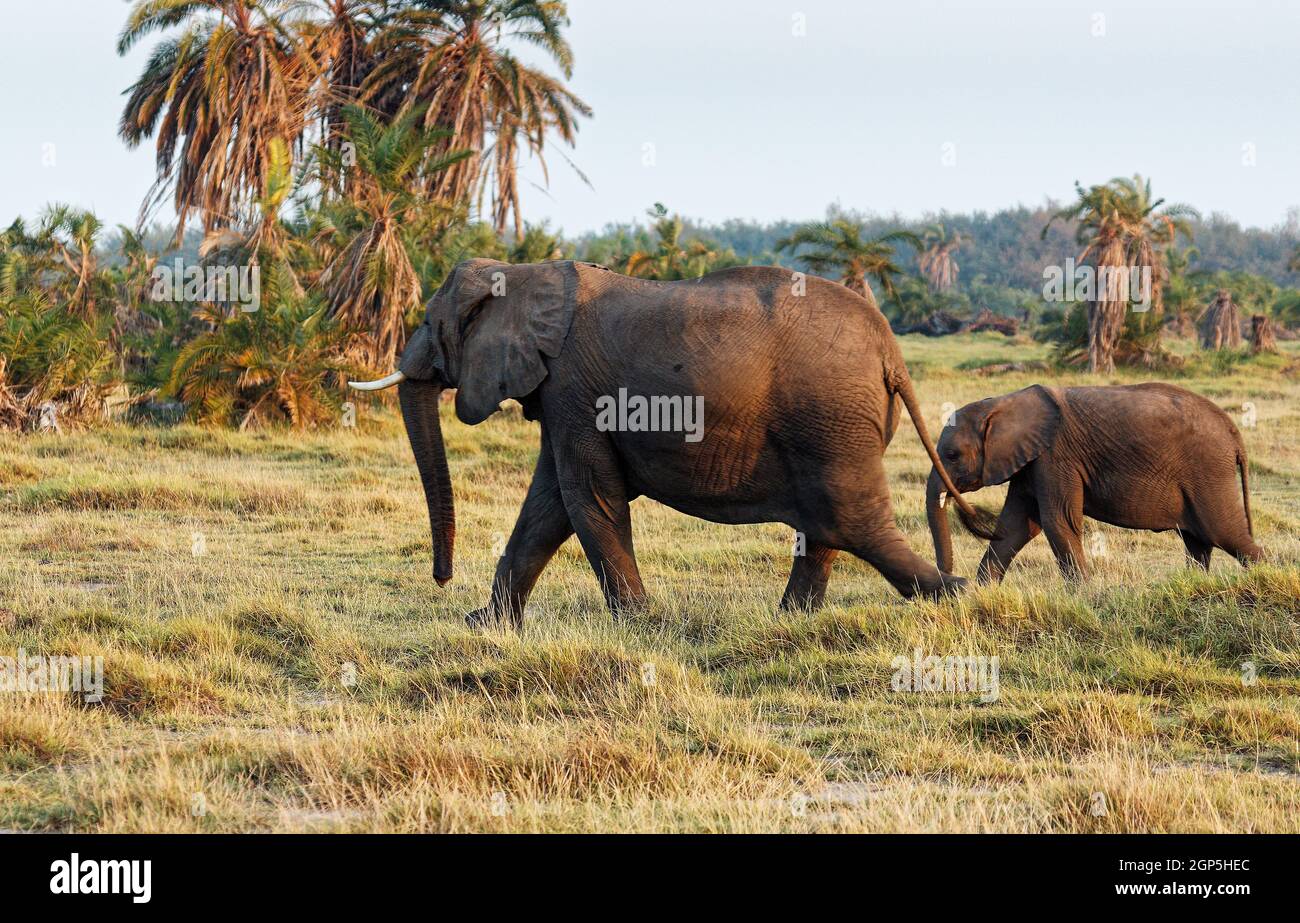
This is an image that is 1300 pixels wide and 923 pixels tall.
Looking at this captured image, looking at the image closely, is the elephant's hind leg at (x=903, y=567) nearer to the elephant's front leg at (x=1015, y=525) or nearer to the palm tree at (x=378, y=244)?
the elephant's front leg at (x=1015, y=525)

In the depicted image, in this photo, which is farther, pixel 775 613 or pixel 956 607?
pixel 775 613

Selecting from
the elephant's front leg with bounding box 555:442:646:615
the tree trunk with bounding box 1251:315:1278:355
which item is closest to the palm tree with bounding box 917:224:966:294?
the tree trunk with bounding box 1251:315:1278:355

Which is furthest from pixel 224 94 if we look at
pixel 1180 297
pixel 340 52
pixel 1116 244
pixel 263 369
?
pixel 1180 297

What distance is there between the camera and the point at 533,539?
8.95 meters

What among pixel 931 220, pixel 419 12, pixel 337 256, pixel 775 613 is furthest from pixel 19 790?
pixel 931 220

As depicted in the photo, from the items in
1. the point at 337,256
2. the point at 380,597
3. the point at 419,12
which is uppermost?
the point at 419,12

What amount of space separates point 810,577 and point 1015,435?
237 cm

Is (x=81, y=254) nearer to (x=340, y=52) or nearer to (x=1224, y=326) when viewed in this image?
(x=340, y=52)

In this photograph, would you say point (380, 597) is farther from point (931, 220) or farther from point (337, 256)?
point (931, 220)

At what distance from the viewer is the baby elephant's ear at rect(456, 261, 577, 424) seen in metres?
8.59

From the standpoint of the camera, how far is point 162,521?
1326cm

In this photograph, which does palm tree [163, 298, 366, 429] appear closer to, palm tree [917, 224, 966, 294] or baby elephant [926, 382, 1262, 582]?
baby elephant [926, 382, 1262, 582]

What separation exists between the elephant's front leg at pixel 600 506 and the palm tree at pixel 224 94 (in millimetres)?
21542

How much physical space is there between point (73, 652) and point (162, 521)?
5.75m
